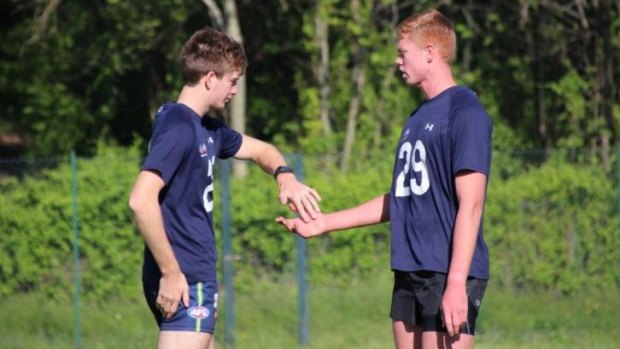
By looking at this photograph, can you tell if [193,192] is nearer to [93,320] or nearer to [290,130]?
[93,320]

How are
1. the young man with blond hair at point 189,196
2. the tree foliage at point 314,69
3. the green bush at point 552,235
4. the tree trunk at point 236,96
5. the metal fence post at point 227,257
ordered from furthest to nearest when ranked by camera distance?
the tree foliage at point 314,69
the tree trunk at point 236,96
the green bush at point 552,235
the metal fence post at point 227,257
the young man with blond hair at point 189,196

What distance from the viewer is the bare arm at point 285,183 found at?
16.9 feet

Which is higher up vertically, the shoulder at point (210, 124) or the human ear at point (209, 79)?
the human ear at point (209, 79)

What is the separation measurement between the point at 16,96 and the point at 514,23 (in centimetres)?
802

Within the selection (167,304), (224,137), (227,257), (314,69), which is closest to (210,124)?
(224,137)

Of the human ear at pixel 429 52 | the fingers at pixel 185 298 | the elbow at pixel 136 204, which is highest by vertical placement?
the human ear at pixel 429 52

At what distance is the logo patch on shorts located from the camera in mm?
4973

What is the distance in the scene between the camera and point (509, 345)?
10.9 metres

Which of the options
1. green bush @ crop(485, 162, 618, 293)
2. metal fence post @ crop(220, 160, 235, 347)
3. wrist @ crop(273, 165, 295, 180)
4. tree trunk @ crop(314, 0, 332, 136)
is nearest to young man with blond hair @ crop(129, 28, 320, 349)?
wrist @ crop(273, 165, 295, 180)

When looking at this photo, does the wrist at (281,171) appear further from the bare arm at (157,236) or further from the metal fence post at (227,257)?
the metal fence post at (227,257)

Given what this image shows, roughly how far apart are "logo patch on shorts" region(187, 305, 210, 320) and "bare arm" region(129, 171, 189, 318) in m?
0.10

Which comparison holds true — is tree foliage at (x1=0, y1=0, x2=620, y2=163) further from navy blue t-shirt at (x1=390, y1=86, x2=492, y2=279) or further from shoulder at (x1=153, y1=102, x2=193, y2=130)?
navy blue t-shirt at (x1=390, y1=86, x2=492, y2=279)

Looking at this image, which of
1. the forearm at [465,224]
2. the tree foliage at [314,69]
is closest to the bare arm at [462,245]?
the forearm at [465,224]

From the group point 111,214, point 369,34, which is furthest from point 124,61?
point 111,214
